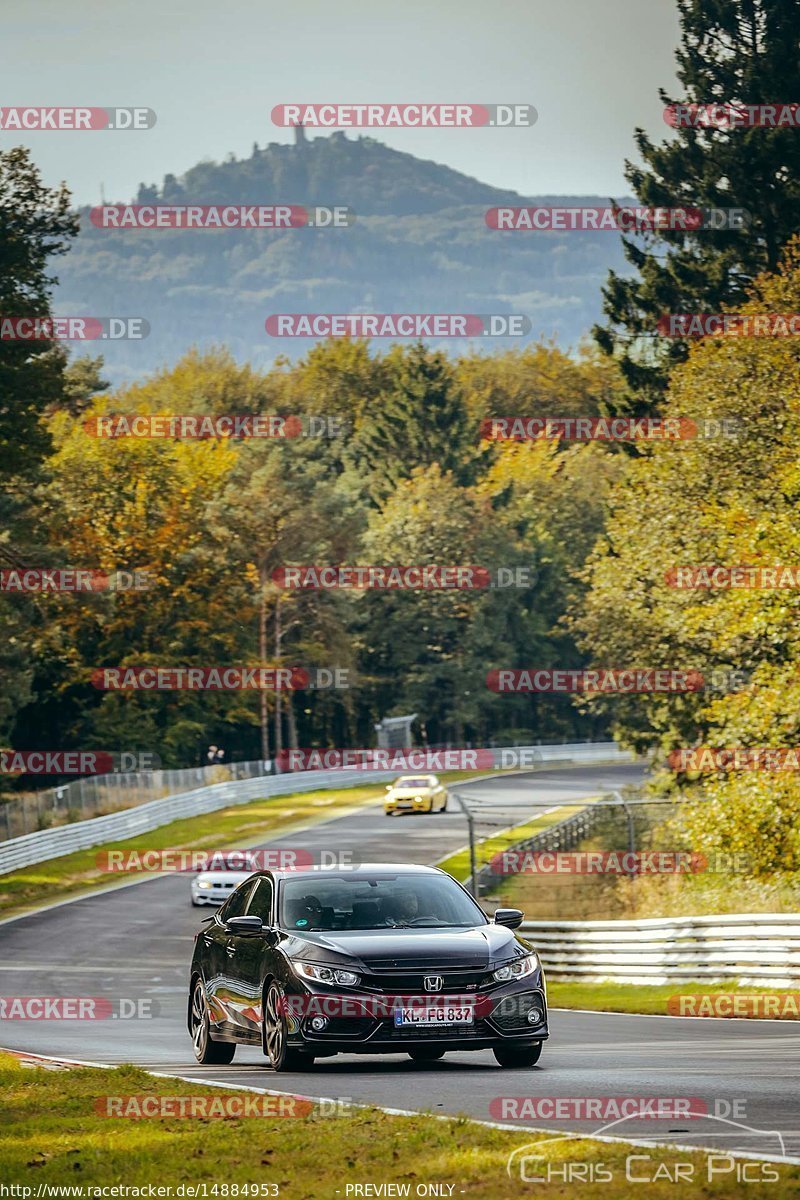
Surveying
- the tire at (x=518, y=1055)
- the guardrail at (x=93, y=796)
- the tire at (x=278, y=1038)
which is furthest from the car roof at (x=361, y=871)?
the guardrail at (x=93, y=796)

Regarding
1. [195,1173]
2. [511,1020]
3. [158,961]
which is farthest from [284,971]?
[158,961]

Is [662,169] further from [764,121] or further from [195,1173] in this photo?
[195,1173]

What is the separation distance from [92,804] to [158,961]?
1087 inches

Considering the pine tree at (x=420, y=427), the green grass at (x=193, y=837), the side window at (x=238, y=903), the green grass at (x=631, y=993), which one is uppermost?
the pine tree at (x=420, y=427)

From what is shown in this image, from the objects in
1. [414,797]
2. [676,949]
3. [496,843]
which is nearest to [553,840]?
[496,843]

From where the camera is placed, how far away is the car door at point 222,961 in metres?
14.3

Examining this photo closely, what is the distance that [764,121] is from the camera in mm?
53781

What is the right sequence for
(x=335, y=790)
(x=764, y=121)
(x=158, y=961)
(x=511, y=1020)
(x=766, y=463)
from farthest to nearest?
1. (x=335, y=790)
2. (x=764, y=121)
3. (x=766, y=463)
4. (x=158, y=961)
5. (x=511, y=1020)

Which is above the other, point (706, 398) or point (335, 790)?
point (706, 398)

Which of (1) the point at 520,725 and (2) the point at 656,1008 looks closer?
(2) the point at 656,1008

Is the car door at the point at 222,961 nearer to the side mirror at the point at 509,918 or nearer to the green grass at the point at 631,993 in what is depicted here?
the side mirror at the point at 509,918

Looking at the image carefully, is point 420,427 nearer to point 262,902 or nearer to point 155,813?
point 155,813

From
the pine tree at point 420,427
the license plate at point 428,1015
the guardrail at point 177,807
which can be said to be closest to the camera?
the license plate at point 428,1015

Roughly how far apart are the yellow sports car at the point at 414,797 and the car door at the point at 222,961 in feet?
155
